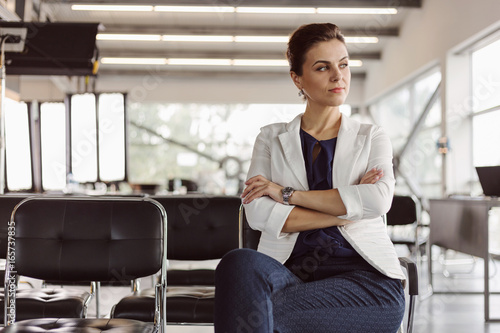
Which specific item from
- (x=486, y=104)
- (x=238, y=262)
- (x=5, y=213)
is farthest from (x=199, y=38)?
(x=238, y=262)

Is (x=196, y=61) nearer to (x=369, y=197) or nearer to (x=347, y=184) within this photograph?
(x=347, y=184)

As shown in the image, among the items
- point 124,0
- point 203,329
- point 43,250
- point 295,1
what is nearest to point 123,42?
point 124,0

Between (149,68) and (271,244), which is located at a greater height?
(149,68)

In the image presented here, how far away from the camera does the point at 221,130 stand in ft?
51.3

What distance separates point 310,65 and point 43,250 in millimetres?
1303

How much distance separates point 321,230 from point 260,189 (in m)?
0.24

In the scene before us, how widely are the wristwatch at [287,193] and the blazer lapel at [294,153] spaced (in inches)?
2.5

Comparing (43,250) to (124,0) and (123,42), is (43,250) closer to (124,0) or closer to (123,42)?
(124,0)

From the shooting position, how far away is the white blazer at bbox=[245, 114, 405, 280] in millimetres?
1688

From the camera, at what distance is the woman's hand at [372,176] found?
1.77 m

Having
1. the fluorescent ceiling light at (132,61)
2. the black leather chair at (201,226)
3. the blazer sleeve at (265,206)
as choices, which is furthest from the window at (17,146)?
the blazer sleeve at (265,206)

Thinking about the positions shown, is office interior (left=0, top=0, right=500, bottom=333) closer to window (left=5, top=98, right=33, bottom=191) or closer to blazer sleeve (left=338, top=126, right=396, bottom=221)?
window (left=5, top=98, right=33, bottom=191)

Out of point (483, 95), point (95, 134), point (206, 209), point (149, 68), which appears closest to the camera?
point (206, 209)

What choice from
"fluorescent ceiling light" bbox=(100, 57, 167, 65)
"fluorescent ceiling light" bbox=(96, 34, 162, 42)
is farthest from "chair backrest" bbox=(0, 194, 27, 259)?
"fluorescent ceiling light" bbox=(100, 57, 167, 65)
